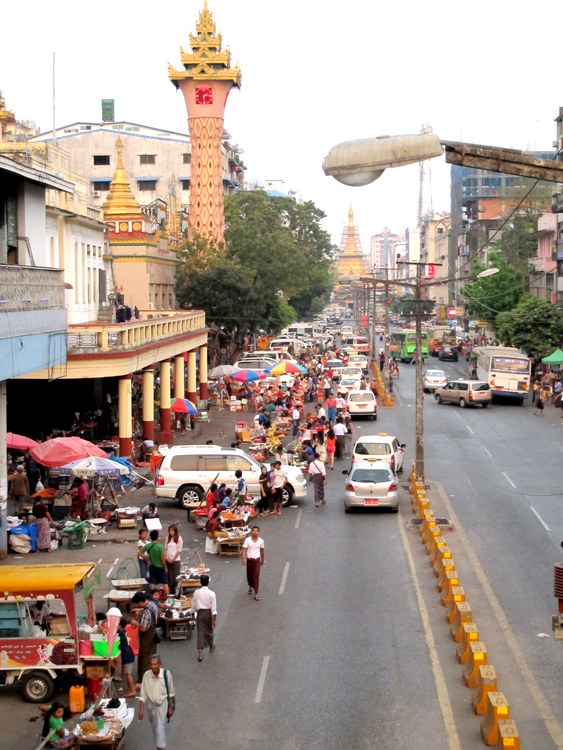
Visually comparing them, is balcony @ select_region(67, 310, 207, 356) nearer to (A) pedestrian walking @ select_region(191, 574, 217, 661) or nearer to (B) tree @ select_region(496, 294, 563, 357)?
(A) pedestrian walking @ select_region(191, 574, 217, 661)

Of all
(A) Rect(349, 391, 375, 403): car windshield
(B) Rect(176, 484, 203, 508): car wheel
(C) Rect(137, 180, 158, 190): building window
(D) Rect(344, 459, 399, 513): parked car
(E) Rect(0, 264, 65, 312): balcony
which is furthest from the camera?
(C) Rect(137, 180, 158, 190): building window

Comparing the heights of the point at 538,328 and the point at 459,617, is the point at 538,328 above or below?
above

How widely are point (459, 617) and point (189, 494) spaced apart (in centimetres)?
1266

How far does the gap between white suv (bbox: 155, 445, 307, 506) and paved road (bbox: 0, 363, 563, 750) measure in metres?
0.61

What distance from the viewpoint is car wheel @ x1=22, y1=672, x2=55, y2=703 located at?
48.8 feet

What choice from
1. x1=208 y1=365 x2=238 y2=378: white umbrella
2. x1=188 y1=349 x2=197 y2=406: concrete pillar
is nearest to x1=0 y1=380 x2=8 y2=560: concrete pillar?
x1=188 y1=349 x2=197 y2=406: concrete pillar

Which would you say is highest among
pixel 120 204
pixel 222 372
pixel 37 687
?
pixel 120 204

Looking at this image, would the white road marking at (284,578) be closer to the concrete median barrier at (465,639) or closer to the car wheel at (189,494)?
the concrete median barrier at (465,639)

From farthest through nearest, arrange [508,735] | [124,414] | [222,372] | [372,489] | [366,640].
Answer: [222,372] → [124,414] → [372,489] → [366,640] → [508,735]

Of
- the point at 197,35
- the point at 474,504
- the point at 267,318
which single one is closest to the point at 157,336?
the point at 474,504

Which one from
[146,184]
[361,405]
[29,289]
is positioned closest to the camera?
[29,289]

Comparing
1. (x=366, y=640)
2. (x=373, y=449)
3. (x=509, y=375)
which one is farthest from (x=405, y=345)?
(x=366, y=640)

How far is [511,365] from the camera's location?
179ft

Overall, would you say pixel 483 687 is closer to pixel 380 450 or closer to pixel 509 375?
pixel 380 450
